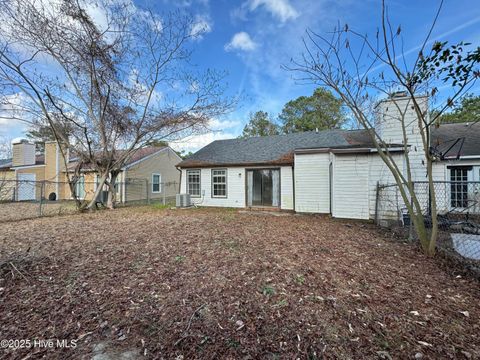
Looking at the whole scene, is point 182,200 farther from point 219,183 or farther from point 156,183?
point 156,183

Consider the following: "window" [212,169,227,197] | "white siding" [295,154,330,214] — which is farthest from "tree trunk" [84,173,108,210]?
"white siding" [295,154,330,214]

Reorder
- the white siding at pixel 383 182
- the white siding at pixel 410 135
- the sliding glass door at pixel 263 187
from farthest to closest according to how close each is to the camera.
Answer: the sliding glass door at pixel 263 187 → the white siding at pixel 410 135 → the white siding at pixel 383 182

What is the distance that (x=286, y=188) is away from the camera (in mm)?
10461

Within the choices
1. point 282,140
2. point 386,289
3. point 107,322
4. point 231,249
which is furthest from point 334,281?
point 282,140

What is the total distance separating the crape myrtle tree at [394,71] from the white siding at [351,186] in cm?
287

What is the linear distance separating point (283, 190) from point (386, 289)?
7.63m

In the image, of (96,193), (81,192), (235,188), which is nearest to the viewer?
(96,193)

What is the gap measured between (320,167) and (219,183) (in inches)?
Result: 207

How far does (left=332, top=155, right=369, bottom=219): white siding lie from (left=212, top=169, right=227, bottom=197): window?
560cm

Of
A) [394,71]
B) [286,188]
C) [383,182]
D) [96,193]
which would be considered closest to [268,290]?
[394,71]

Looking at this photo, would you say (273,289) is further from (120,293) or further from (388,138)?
(388,138)

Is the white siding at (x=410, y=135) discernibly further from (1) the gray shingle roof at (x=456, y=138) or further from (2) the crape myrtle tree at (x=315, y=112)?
(2) the crape myrtle tree at (x=315, y=112)

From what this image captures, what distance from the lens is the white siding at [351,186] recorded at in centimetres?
803

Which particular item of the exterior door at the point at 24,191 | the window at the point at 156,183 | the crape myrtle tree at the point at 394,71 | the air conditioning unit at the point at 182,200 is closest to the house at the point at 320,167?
the air conditioning unit at the point at 182,200
